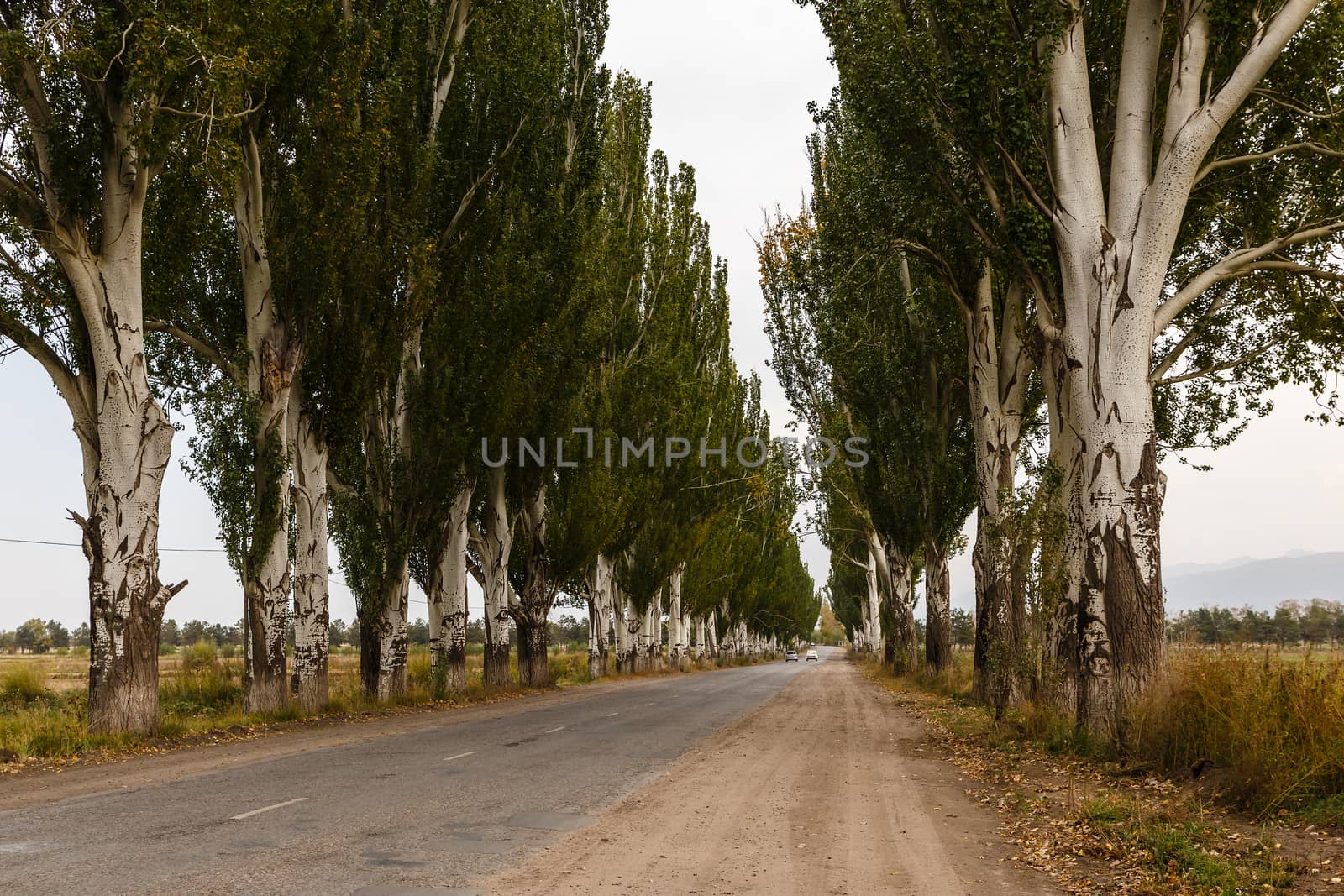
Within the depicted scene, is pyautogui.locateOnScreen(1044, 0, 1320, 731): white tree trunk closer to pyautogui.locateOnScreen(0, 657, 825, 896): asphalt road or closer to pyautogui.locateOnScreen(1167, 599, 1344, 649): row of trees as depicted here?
pyautogui.locateOnScreen(1167, 599, 1344, 649): row of trees

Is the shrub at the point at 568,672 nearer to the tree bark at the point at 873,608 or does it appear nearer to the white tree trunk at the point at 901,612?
the white tree trunk at the point at 901,612

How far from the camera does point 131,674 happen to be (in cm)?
1302

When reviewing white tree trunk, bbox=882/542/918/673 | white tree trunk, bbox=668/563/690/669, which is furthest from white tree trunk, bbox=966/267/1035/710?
white tree trunk, bbox=668/563/690/669

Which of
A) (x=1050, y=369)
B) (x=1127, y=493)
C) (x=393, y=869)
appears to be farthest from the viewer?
(x=1050, y=369)

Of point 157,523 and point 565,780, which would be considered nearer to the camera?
point 565,780

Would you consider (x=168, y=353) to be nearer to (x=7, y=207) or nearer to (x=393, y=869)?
(x=7, y=207)

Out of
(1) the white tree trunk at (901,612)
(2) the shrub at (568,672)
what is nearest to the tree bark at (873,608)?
→ (1) the white tree trunk at (901,612)

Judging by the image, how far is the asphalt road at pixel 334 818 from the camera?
18.8ft

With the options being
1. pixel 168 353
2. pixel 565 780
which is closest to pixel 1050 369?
pixel 565 780

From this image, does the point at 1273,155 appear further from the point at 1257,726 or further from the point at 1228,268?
the point at 1257,726

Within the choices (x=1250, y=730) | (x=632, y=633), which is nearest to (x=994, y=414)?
(x=1250, y=730)

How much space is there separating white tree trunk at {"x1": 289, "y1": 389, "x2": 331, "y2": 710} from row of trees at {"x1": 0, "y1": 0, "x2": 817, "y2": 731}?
0.05 meters

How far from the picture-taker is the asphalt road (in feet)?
18.8

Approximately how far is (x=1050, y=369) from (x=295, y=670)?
13.7 meters
